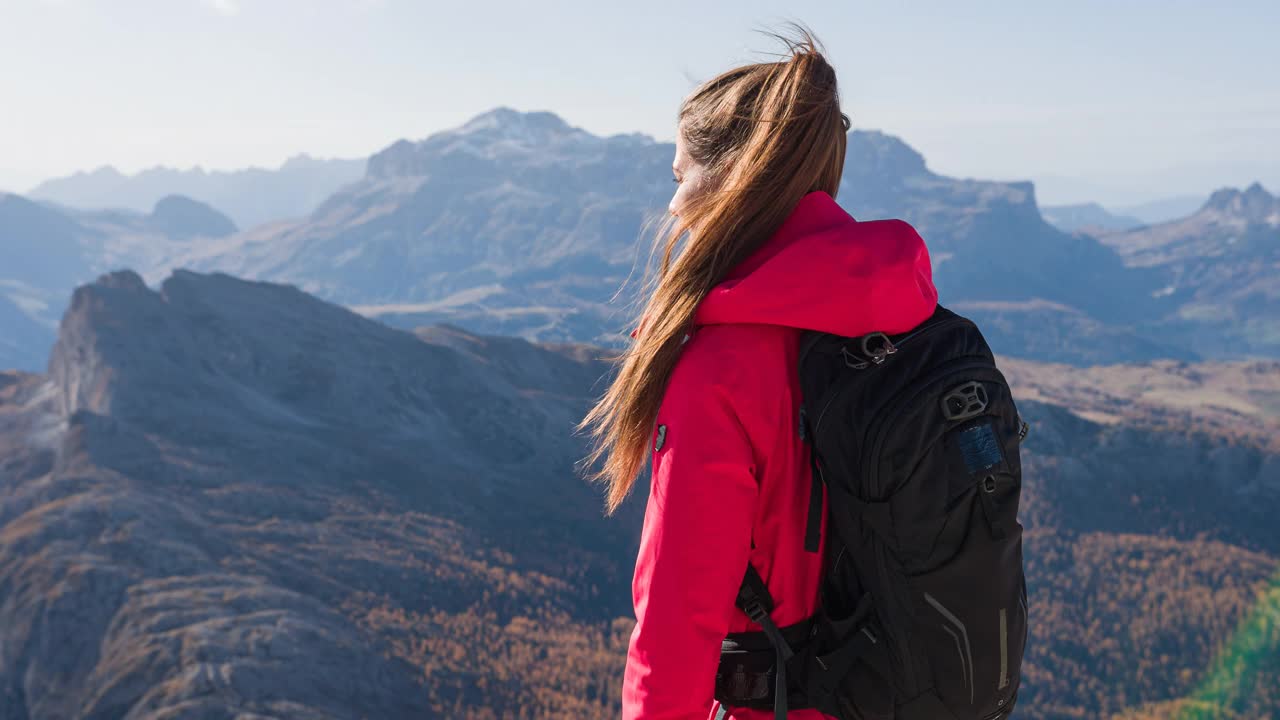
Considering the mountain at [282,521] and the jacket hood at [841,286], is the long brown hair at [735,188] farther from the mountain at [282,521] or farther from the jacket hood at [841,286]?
the mountain at [282,521]

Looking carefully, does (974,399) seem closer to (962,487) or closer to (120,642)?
(962,487)

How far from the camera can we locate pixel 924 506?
7.94ft

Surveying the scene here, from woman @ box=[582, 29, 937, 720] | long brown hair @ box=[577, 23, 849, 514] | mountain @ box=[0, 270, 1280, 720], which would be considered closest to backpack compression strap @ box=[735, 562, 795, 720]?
woman @ box=[582, 29, 937, 720]

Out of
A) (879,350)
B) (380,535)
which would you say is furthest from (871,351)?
(380,535)

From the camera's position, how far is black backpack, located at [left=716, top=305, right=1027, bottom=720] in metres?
2.42

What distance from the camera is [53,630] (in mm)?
39812

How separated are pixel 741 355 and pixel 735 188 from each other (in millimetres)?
528

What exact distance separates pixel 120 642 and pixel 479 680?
16830 mm

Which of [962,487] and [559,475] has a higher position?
[962,487]

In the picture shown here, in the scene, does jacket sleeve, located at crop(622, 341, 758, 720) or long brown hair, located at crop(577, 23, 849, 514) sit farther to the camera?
long brown hair, located at crop(577, 23, 849, 514)

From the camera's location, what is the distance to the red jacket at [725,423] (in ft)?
7.92

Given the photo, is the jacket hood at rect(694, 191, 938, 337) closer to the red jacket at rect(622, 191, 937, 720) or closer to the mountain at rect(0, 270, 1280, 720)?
the red jacket at rect(622, 191, 937, 720)

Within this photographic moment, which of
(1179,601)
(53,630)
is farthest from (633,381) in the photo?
(1179,601)

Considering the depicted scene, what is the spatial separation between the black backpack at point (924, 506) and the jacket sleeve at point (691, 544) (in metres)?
0.28
